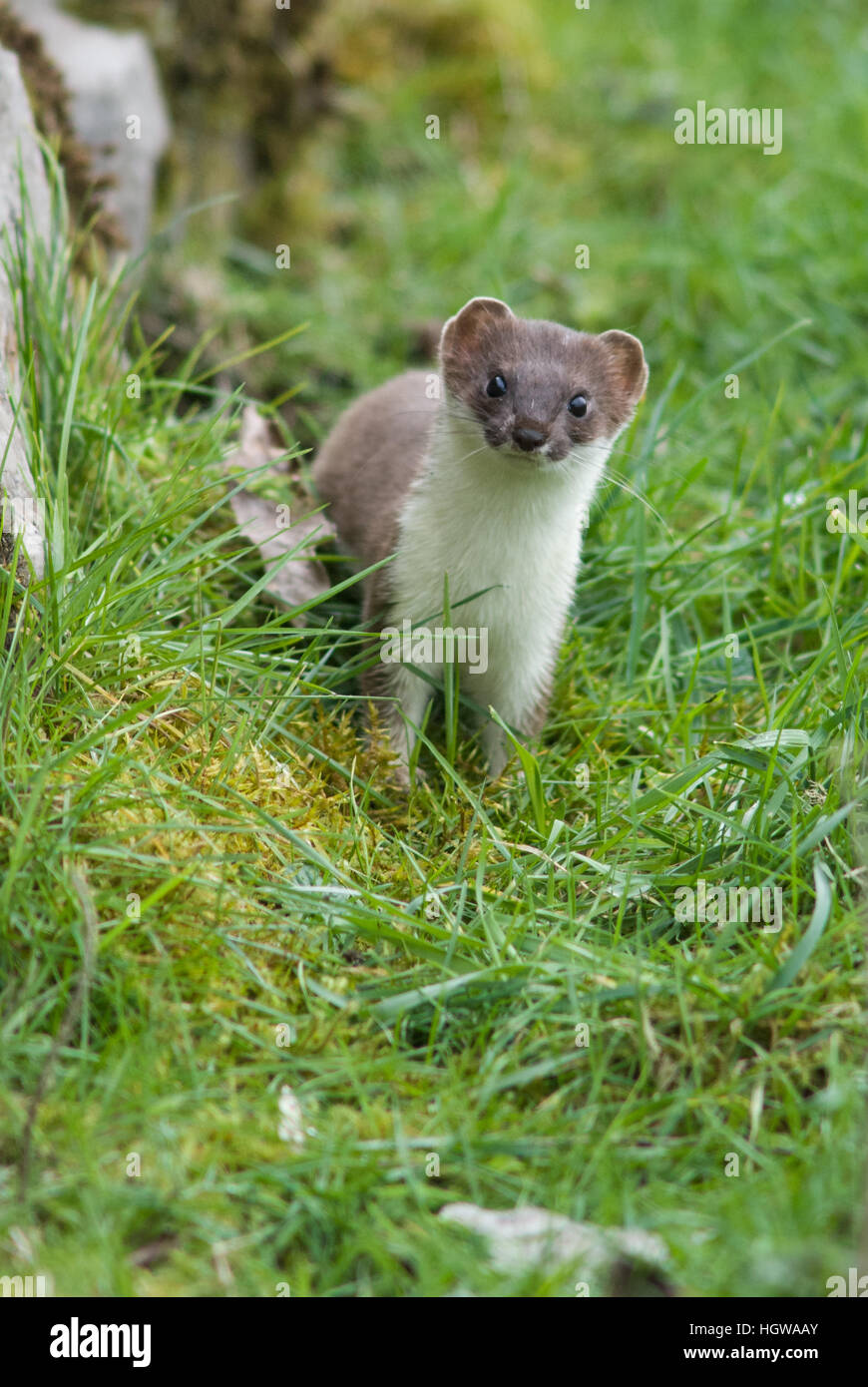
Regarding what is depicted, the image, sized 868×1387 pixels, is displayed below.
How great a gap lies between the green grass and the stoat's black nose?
81cm

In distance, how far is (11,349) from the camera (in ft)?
15.1

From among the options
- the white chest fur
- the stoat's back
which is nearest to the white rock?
the white chest fur

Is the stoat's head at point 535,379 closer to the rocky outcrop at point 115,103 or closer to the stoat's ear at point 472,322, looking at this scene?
the stoat's ear at point 472,322

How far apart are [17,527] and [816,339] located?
4.47 m

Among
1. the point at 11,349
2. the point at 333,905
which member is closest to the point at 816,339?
the point at 11,349

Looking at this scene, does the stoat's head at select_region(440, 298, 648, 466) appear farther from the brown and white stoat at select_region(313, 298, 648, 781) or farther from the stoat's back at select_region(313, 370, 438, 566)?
the stoat's back at select_region(313, 370, 438, 566)

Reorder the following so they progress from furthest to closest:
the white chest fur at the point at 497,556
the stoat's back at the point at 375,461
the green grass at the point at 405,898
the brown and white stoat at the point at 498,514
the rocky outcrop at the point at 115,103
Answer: the rocky outcrop at the point at 115,103 < the stoat's back at the point at 375,461 < the white chest fur at the point at 497,556 < the brown and white stoat at the point at 498,514 < the green grass at the point at 405,898

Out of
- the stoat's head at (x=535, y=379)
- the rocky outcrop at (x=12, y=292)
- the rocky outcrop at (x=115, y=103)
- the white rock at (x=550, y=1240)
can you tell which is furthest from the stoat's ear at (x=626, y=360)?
the white rock at (x=550, y=1240)

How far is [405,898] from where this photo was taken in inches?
154

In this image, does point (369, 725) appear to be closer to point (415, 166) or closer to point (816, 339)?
point (816, 339)

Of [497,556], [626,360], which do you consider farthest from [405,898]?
[626,360]

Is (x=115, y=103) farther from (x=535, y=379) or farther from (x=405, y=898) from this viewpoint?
(x=405, y=898)

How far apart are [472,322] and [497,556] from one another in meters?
0.79

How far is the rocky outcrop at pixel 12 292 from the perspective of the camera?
13.2 ft
